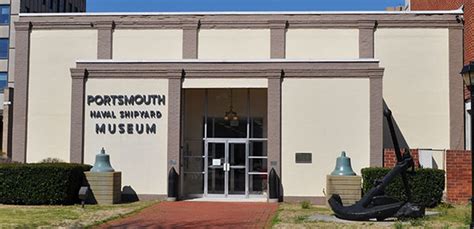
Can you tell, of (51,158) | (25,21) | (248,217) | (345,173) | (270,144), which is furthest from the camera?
(25,21)

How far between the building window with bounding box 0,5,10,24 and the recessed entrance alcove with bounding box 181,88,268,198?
4170 cm

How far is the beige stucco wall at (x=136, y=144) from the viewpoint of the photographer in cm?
2427

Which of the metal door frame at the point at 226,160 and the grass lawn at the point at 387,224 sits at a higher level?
the metal door frame at the point at 226,160

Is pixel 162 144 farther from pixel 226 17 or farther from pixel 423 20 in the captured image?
pixel 423 20

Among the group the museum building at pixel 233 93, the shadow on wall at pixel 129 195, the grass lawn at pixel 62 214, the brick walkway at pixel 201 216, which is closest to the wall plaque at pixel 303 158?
the museum building at pixel 233 93

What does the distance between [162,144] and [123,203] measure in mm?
2465

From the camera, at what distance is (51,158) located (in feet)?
85.7

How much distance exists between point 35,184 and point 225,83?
23.4ft

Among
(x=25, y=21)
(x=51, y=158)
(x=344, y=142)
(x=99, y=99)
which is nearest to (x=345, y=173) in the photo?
(x=344, y=142)

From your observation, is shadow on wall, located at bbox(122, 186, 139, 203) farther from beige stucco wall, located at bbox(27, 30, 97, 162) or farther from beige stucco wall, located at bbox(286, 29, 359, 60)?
beige stucco wall, located at bbox(286, 29, 359, 60)

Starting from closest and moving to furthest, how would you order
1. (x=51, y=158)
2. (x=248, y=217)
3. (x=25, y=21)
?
(x=248, y=217)
(x=51, y=158)
(x=25, y=21)

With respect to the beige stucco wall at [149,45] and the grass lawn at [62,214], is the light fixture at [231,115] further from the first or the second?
the grass lawn at [62,214]

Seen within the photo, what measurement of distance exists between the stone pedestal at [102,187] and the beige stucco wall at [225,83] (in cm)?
420

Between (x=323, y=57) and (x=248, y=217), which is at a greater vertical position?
(x=323, y=57)
